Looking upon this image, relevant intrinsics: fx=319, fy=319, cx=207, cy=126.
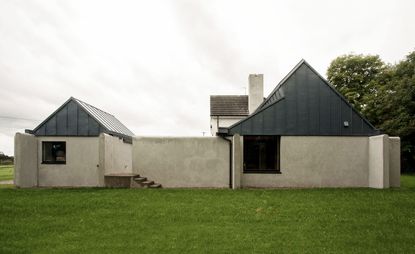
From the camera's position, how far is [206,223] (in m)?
8.21

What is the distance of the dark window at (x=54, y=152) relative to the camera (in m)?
17.1

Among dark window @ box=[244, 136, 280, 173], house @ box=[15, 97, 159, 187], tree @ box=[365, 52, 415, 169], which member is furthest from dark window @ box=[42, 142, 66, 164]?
tree @ box=[365, 52, 415, 169]

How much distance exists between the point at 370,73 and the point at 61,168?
106ft

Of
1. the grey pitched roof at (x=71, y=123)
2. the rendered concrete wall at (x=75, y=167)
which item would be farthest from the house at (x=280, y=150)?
the grey pitched roof at (x=71, y=123)

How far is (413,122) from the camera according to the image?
2684cm

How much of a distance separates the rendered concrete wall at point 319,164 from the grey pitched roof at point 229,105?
12659 millimetres

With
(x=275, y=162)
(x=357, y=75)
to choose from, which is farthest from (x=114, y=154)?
(x=357, y=75)

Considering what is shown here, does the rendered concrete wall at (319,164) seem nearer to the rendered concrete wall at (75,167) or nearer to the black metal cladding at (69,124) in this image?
the rendered concrete wall at (75,167)

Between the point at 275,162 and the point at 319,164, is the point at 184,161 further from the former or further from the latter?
the point at 319,164

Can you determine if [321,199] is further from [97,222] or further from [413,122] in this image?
[413,122]

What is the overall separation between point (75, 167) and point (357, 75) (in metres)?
30.6

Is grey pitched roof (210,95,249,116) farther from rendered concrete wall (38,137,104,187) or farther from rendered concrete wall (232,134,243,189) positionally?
rendered concrete wall (38,137,104,187)

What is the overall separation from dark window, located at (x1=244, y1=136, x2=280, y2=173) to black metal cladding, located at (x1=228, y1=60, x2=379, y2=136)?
40cm

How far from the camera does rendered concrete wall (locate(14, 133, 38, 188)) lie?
1591 centimetres
